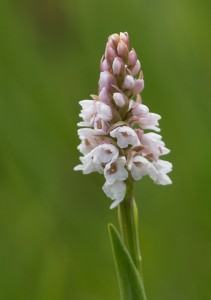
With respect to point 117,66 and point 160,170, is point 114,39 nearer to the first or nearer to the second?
point 117,66

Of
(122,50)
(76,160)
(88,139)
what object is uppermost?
(76,160)

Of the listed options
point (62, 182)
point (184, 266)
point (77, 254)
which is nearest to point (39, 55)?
point (62, 182)

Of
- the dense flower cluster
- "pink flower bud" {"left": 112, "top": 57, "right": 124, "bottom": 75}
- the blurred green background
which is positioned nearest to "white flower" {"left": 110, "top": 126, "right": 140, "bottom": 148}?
the dense flower cluster

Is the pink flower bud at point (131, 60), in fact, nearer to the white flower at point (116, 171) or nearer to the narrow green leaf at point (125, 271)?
the white flower at point (116, 171)

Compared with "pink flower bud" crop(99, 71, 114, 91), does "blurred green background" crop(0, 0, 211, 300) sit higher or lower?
higher

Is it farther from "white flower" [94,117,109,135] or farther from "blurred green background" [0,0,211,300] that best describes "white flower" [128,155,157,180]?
"blurred green background" [0,0,211,300]

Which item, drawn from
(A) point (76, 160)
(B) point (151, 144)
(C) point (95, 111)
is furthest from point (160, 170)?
(A) point (76, 160)
